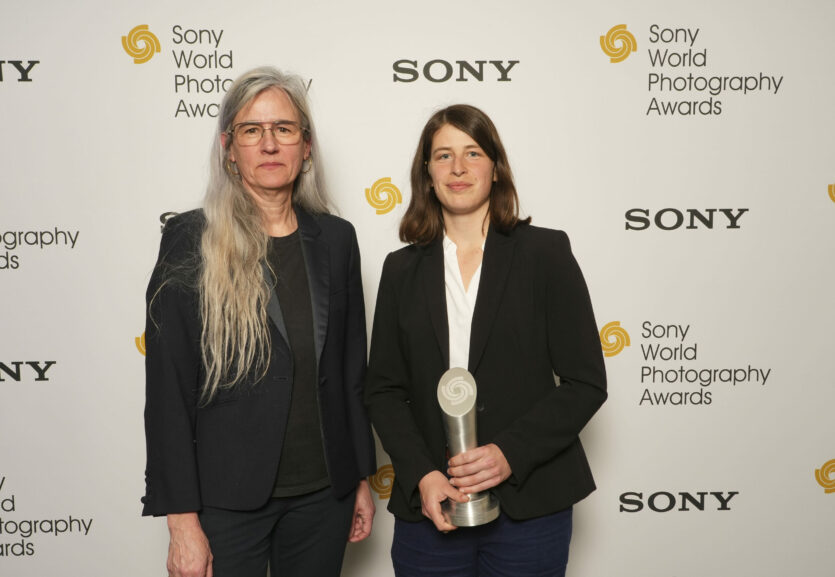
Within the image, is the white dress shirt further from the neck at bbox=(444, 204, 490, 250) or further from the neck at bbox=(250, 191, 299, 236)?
the neck at bbox=(250, 191, 299, 236)

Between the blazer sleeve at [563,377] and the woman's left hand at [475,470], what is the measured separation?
0.04m

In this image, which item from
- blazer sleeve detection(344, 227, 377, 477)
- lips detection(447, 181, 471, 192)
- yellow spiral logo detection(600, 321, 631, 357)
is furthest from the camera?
yellow spiral logo detection(600, 321, 631, 357)

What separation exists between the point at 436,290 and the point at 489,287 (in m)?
0.12

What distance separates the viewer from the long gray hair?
1.36 m

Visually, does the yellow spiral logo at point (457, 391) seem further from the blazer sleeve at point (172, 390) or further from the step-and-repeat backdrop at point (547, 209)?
the step-and-repeat backdrop at point (547, 209)

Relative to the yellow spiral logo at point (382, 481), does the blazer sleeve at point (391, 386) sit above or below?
above

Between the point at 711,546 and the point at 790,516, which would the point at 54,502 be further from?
the point at 790,516

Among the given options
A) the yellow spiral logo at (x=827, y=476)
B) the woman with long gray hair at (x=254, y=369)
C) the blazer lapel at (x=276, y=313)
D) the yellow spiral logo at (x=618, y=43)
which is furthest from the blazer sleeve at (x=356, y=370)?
the yellow spiral logo at (x=827, y=476)

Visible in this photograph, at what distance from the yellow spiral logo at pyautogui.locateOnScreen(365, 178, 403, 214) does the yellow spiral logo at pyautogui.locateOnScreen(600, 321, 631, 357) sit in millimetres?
851

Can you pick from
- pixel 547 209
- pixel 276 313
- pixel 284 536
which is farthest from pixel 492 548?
pixel 547 209

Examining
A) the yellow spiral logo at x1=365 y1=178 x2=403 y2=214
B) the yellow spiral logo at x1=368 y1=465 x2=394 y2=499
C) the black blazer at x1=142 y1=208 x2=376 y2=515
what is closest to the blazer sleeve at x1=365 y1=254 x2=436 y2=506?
the black blazer at x1=142 y1=208 x2=376 y2=515

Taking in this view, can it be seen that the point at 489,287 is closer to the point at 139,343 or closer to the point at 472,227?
the point at 472,227

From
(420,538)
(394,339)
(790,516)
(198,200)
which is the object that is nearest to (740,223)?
(790,516)

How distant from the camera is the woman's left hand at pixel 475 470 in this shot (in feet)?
4.18
